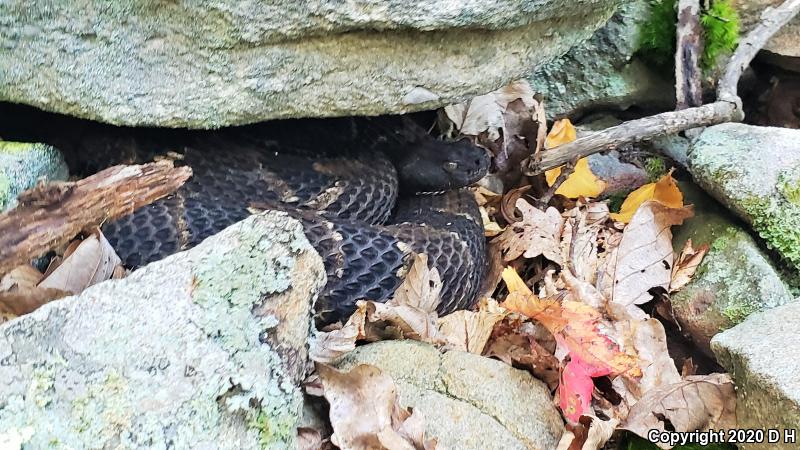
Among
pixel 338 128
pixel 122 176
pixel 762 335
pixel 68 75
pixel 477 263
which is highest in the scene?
pixel 68 75

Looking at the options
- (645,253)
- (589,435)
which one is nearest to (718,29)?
(645,253)

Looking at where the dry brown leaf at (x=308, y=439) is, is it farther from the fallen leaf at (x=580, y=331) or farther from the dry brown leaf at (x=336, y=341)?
the fallen leaf at (x=580, y=331)

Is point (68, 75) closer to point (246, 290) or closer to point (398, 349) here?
point (246, 290)

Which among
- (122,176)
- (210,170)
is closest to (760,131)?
(210,170)

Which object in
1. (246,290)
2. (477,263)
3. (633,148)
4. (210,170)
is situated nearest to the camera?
(246,290)

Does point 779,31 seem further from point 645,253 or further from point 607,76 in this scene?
point 645,253

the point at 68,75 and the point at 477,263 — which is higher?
the point at 68,75

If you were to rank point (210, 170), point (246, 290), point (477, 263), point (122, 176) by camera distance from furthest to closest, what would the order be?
1. point (477, 263)
2. point (210, 170)
3. point (122, 176)
4. point (246, 290)

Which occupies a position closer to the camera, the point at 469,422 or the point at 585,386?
the point at 469,422
